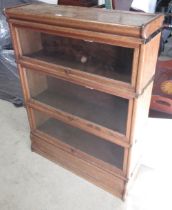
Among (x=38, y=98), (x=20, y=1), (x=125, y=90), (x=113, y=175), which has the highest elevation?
(x=20, y=1)

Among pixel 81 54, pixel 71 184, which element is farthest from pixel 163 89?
pixel 71 184

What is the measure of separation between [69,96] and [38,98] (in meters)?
0.21

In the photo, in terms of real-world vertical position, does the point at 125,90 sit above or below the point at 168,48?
above

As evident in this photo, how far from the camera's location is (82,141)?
1.53 metres

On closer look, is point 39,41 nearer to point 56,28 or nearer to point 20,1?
point 56,28

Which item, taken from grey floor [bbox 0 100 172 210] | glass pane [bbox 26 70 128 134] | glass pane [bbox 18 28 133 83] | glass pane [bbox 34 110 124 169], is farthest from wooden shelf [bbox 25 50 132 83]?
grey floor [bbox 0 100 172 210]

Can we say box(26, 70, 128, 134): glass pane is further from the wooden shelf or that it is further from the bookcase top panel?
the bookcase top panel

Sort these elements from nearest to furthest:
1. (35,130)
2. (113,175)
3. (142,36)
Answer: (142,36), (113,175), (35,130)

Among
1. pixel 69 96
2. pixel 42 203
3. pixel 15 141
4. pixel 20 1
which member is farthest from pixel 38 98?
pixel 20 1

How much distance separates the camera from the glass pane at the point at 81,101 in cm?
131

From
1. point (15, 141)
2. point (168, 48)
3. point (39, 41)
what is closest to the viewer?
point (39, 41)

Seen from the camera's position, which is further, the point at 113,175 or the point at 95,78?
the point at 113,175

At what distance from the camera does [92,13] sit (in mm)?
1139

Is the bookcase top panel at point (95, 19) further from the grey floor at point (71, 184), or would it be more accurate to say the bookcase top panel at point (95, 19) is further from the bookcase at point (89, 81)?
the grey floor at point (71, 184)
